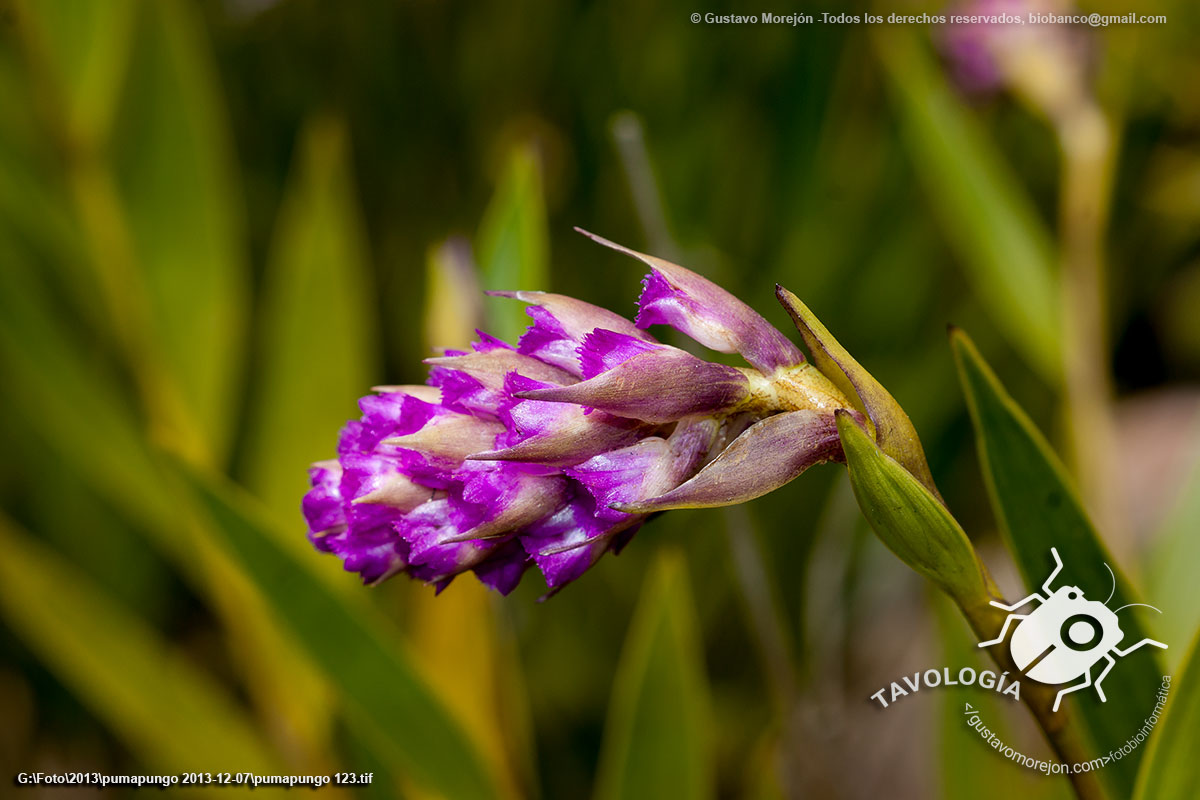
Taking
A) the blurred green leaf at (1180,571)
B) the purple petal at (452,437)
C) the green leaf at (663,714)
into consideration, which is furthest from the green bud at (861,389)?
the blurred green leaf at (1180,571)

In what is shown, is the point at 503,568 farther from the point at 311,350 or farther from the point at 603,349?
the point at 311,350

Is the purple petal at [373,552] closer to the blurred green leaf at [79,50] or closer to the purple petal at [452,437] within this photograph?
the purple petal at [452,437]

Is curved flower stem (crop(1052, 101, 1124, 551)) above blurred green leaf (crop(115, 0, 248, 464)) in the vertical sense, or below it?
below

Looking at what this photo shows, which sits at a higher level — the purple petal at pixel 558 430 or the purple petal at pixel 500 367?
the purple petal at pixel 500 367

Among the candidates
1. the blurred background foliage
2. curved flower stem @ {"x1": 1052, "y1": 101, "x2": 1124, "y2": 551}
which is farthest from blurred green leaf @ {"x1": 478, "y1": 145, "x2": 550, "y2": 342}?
curved flower stem @ {"x1": 1052, "y1": 101, "x2": 1124, "y2": 551}

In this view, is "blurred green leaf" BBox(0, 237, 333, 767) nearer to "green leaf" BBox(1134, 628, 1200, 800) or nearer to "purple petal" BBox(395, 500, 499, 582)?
"purple petal" BBox(395, 500, 499, 582)

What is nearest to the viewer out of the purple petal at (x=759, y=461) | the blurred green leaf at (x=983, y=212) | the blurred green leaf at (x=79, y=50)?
the purple petal at (x=759, y=461)
